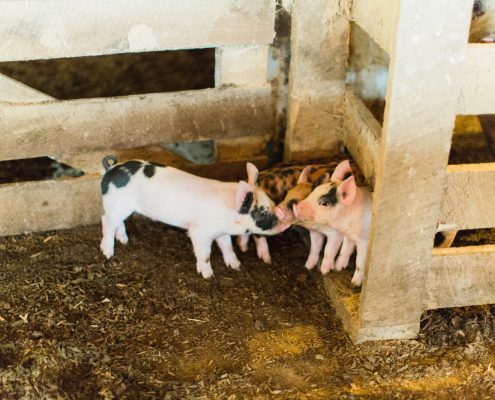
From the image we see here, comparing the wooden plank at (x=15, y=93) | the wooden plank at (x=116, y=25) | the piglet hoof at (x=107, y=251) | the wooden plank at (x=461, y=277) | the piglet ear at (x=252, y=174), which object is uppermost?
the wooden plank at (x=116, y=25)

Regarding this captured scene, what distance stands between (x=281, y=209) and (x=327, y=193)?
0.27 m

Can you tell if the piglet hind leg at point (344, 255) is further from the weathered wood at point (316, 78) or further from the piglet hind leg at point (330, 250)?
the weathered wood at point (316, 78)

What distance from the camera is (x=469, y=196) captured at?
3564 millimetres

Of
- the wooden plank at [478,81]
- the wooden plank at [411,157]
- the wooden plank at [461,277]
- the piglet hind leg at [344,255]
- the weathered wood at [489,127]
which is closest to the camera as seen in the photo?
the wooden plank at [411,157]

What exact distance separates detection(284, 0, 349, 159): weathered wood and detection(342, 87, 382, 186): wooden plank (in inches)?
3.3

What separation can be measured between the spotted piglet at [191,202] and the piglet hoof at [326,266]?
33 centimetres

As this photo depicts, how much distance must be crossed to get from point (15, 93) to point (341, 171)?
1.78 metres

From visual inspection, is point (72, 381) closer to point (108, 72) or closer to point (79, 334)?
point (79, 334)

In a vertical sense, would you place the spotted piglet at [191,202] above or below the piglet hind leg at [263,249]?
above

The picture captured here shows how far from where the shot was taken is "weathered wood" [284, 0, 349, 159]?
4.23 meters

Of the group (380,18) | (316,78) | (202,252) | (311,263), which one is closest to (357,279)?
(311,263)

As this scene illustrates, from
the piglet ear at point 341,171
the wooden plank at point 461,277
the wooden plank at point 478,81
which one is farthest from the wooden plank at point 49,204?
the wooden plank at point 478,81

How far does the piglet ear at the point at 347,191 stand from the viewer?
13.0 feet

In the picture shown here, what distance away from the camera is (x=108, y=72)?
5895mm
